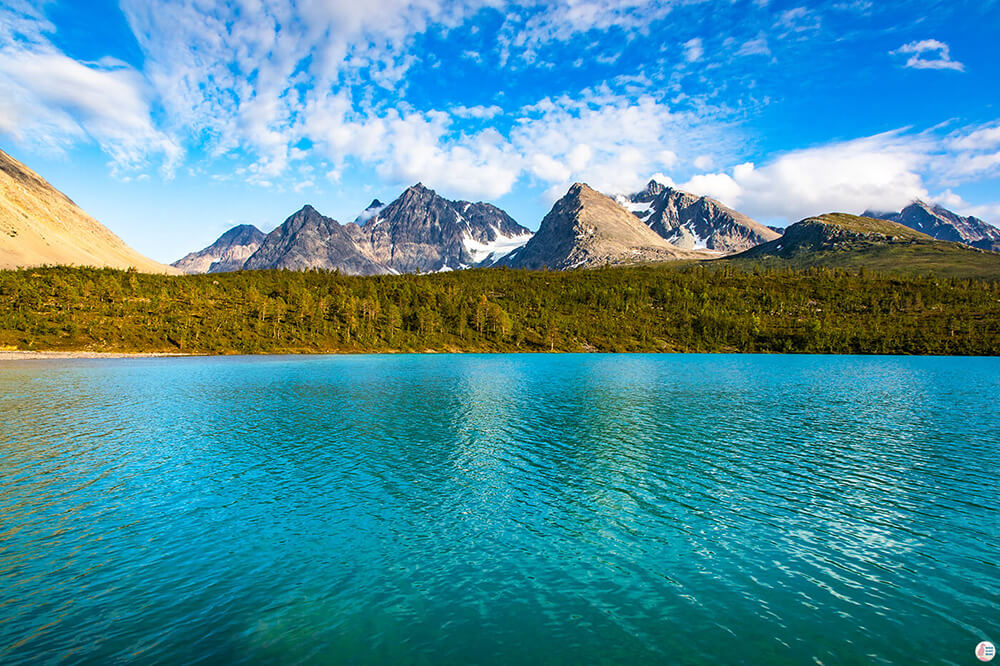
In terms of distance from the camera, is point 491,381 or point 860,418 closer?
point 860,418

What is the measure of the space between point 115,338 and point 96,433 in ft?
530

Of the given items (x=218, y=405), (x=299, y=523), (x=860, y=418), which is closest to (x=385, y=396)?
(x=218, y=405)

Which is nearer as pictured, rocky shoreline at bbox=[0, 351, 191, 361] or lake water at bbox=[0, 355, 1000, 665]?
lake water at bbox=[0, 355, 1000, 665]

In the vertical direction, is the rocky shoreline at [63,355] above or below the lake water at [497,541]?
above

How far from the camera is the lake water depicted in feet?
50.5

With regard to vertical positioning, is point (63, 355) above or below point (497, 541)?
above

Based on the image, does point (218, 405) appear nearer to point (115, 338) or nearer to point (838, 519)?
point (838, 519)

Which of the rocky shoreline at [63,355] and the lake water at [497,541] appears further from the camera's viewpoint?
the rocky shoreline at [63,355]

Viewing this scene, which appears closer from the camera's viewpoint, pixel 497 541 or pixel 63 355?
pixel 497 541

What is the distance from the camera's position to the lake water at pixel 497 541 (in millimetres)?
15406

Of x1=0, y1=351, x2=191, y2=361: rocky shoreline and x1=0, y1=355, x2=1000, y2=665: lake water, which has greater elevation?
x1=0, y1=351, x2=191, y2=361: rocky shoreline

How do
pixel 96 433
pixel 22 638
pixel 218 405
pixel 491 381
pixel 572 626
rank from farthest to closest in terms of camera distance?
1. pixel 491 381
2. pixel 218 405
3. pixel 96 433
4. pixel 572 626
5. pixel 22 638

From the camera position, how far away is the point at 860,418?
54281mm

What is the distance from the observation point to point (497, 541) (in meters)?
22.9
